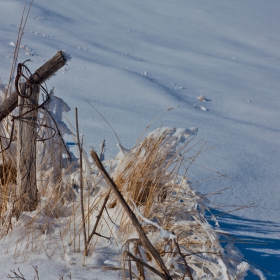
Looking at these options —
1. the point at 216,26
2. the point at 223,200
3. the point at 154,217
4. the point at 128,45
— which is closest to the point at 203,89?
the point at 128,45

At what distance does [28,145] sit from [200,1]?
10296 millimetres

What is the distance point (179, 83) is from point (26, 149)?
10.7ft

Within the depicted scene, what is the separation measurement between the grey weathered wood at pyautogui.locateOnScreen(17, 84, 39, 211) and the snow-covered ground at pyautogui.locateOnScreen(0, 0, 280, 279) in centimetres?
39

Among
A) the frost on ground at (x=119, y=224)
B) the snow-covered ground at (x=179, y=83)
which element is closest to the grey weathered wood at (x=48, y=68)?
the frost on ground at (x=119, y=224)

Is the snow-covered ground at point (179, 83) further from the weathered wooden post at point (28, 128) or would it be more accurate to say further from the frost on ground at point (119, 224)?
the weathered wooden post at point (28, 128)

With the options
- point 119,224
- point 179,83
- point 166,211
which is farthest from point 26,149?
point 179,83

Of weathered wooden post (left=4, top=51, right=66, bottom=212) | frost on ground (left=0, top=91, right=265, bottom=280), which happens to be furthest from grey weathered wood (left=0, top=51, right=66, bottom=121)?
frost on ground (left=0, top=91, right=265, bottom=280)

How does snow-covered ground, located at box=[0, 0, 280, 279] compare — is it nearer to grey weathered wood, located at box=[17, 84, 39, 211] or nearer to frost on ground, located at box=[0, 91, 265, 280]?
frost on ground, located at box=[0, 91, 265, 280]

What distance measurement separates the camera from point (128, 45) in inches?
228

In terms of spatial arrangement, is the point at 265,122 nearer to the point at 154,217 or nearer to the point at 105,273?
the point at 154,217

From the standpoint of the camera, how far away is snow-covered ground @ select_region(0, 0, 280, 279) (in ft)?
8.54

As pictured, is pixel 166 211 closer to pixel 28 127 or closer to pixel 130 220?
pixel 130 220

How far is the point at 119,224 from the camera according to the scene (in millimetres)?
1565

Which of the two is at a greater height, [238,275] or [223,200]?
[238,275]
